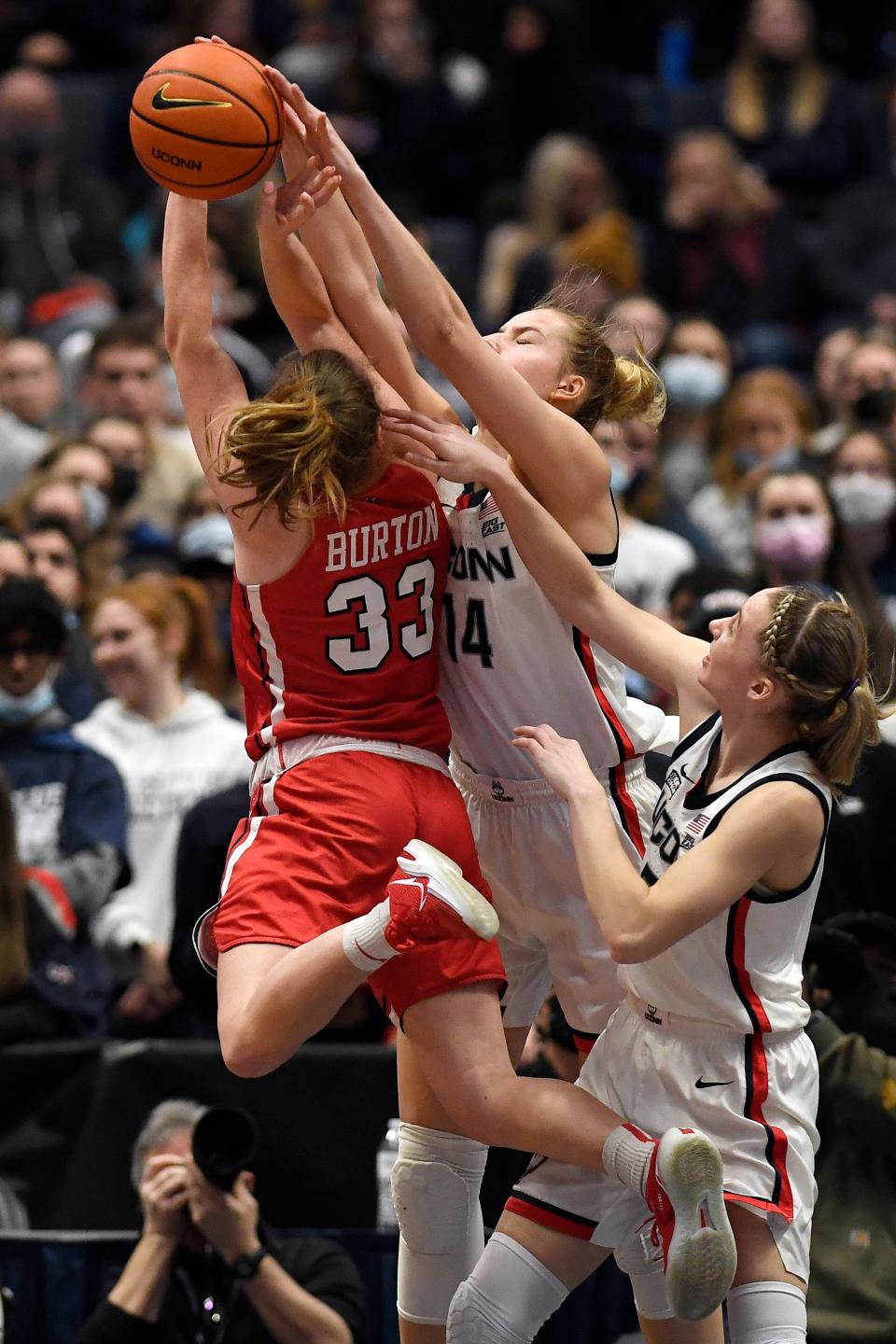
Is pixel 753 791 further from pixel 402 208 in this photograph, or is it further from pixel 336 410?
pixel 402 208

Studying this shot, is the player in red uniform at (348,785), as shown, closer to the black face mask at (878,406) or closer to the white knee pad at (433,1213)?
the white knee pad at (433,1213)

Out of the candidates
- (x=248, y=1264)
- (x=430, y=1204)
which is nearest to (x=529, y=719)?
(x=430, y=1204)

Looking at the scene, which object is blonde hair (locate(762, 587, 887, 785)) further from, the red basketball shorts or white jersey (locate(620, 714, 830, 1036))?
the red basketball shorts

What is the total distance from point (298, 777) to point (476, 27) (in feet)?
33.0

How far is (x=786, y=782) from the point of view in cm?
427

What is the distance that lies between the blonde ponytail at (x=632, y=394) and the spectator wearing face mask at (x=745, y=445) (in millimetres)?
4069

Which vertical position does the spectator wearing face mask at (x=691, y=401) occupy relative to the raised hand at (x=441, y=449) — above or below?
above

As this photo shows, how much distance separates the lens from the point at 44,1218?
650 centimetres

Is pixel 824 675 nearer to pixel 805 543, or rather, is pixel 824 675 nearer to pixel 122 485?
pixel 805 543

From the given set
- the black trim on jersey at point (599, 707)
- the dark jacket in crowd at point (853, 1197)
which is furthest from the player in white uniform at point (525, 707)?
the dark jacket in crowd at point (853, 1197)

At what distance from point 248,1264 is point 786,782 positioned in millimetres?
2225

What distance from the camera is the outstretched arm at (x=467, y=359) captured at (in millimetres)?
4562

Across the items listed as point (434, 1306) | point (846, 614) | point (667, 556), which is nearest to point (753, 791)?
point (846, 614)

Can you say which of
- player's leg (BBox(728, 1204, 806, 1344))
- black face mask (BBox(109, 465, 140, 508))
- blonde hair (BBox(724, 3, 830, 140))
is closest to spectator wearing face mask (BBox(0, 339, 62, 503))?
black face mask (BBox(109, 465, 140, 508))
